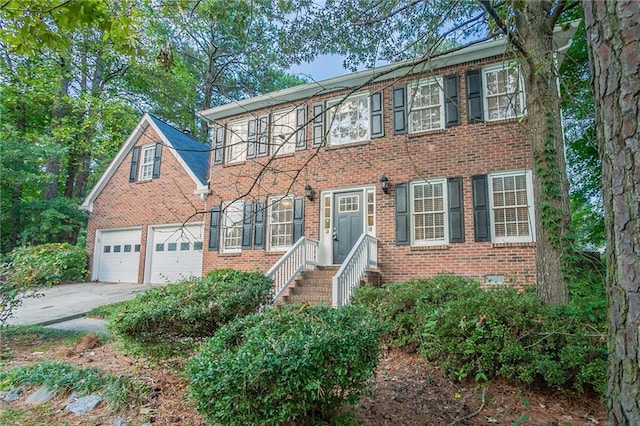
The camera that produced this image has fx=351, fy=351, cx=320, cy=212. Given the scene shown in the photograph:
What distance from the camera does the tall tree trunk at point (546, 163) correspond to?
4434mm

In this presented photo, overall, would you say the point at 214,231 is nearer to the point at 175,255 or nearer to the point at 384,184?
the point at 175,255

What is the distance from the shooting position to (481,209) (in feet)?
25.0

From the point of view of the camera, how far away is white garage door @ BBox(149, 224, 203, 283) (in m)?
12.1

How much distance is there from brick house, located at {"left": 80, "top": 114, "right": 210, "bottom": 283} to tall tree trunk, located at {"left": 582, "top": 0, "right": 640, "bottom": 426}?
11195 mm

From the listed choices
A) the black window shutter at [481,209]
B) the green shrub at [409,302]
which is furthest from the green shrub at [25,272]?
the black window shutter at [481,209]

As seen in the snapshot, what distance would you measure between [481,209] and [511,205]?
1.91 feet

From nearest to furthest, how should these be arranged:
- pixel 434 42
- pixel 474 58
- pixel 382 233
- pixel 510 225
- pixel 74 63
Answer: pixel 434 42 → pixel 510 225 → pixel 474 58 → pixel 382 233 → pixel 74 63

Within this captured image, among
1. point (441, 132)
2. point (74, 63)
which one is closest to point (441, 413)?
point (441, 132)

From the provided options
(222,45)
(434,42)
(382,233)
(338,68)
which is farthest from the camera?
(222,45)

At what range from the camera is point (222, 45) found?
65.6 ft

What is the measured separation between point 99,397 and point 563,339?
4696mm

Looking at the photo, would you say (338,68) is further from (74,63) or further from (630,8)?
(74,63)

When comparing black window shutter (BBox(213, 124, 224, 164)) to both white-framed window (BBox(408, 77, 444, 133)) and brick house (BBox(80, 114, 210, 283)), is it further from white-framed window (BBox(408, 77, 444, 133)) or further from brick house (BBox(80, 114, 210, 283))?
white-framed window (BBox(408, 77, 444, 133))

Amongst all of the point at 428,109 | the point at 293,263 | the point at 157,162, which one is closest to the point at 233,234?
the point at 293,263
